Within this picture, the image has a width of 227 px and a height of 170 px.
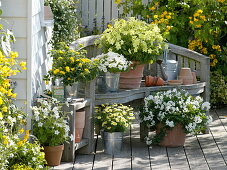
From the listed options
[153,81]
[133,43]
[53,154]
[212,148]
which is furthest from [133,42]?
[53,154]

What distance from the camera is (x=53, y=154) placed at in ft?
17.3

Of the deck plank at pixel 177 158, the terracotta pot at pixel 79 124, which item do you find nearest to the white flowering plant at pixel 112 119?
the terracotta pot at pixel 79 124

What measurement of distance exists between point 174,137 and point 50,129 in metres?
1.44

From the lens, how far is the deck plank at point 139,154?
5.45 metres

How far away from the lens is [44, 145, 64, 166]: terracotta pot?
5.23m

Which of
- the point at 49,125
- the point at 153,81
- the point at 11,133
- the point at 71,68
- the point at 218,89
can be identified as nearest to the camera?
the point at 11,133

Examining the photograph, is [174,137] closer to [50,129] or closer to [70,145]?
[70,145]

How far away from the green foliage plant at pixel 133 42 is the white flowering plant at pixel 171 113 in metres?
0.43

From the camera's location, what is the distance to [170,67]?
6.85 metres

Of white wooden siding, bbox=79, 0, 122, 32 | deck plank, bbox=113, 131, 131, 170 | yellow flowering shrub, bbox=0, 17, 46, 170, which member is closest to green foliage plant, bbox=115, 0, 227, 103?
white wooden siding, bbox=79, 0, 122, 32

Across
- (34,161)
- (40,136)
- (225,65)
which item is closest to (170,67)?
(225,65)

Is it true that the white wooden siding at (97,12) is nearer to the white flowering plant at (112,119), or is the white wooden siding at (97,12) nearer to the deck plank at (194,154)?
the deck plank at (194,154)

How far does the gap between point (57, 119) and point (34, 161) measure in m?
0.63

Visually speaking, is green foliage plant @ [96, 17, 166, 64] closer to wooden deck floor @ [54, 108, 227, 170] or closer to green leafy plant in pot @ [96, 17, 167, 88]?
green leafy plant in pot @ [96, 17, 167, 88]
